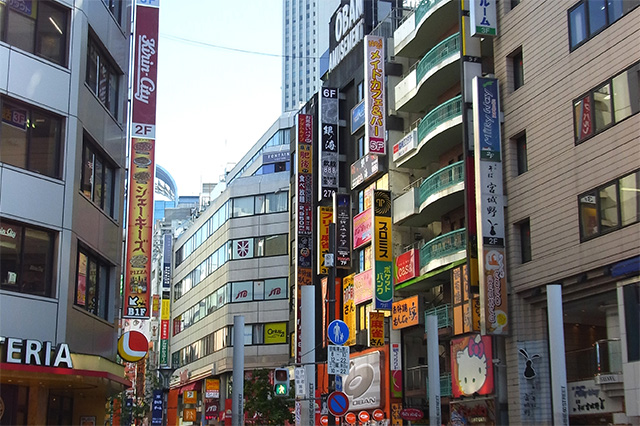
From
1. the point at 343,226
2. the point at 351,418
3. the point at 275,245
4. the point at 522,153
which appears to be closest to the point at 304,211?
the point at 343,226

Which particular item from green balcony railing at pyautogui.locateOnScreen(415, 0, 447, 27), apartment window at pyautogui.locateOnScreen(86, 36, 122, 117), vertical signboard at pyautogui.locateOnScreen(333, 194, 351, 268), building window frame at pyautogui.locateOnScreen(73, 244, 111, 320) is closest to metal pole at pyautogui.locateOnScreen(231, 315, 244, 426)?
building window frame at pyautogui.locateOnScreen(73, 244, 111, 320)

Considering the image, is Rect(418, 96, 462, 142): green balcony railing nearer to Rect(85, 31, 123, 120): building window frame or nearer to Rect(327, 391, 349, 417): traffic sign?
Rect(85, 31, 123, 120): building window frame

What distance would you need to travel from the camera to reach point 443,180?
42.8 m

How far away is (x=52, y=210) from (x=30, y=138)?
7.43 feet

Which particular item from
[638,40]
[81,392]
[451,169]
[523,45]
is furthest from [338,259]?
[638,40]

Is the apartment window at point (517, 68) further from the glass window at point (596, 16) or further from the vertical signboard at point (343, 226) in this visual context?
the vertical signboard at point (343, 226)

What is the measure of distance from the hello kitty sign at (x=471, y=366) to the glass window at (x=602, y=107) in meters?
10.7

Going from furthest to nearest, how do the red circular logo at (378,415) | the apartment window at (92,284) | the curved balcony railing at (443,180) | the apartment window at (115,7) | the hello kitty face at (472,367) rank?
the red circular logo at (378,415) < the curved balcony railing at (443,180) < the hello kitty face at (472,367) < the apartment window at (115,7) < the apartment window at (92,284)

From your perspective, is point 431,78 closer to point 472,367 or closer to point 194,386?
point 472,367

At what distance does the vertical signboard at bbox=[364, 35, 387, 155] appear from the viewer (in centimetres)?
5012

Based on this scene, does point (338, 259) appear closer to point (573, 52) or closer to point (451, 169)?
point (451, 169)

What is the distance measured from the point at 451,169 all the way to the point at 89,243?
1892cm

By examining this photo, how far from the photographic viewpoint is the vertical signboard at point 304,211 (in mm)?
62812

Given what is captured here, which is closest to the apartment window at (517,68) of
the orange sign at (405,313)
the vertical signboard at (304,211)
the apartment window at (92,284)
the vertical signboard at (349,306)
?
the orange sign at (405,313)
